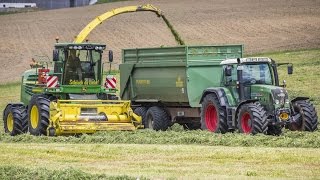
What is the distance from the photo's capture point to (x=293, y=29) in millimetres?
56188

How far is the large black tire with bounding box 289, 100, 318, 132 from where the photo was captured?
73.9 feet

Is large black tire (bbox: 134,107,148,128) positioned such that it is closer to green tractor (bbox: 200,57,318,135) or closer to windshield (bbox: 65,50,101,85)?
windshield (bbox: 65,50,101,85)

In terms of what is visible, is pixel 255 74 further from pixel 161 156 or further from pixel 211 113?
pixel 161 156

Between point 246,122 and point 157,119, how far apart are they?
4.51 metres

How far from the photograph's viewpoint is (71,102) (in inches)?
955

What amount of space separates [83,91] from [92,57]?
1040mm

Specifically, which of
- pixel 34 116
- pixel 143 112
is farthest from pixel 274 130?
pixel 34 116

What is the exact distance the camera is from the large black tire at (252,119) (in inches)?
842

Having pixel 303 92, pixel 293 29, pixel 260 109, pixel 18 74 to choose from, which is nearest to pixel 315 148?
pixel 260 109

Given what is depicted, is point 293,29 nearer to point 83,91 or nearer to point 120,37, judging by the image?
point 120,37

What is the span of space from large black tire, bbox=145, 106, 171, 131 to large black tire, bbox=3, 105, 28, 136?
3.65 m

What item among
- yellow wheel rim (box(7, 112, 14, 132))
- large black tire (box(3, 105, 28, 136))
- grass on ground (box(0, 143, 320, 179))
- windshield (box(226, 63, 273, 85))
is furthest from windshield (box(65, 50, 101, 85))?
grass on ground (box(0, 143, 320, 179))

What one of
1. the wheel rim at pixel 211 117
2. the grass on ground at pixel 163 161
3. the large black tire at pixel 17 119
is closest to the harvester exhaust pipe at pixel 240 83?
the wheel rim at pixel 211 117

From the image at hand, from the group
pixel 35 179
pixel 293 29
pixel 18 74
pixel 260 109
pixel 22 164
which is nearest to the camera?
pixel 35 179
